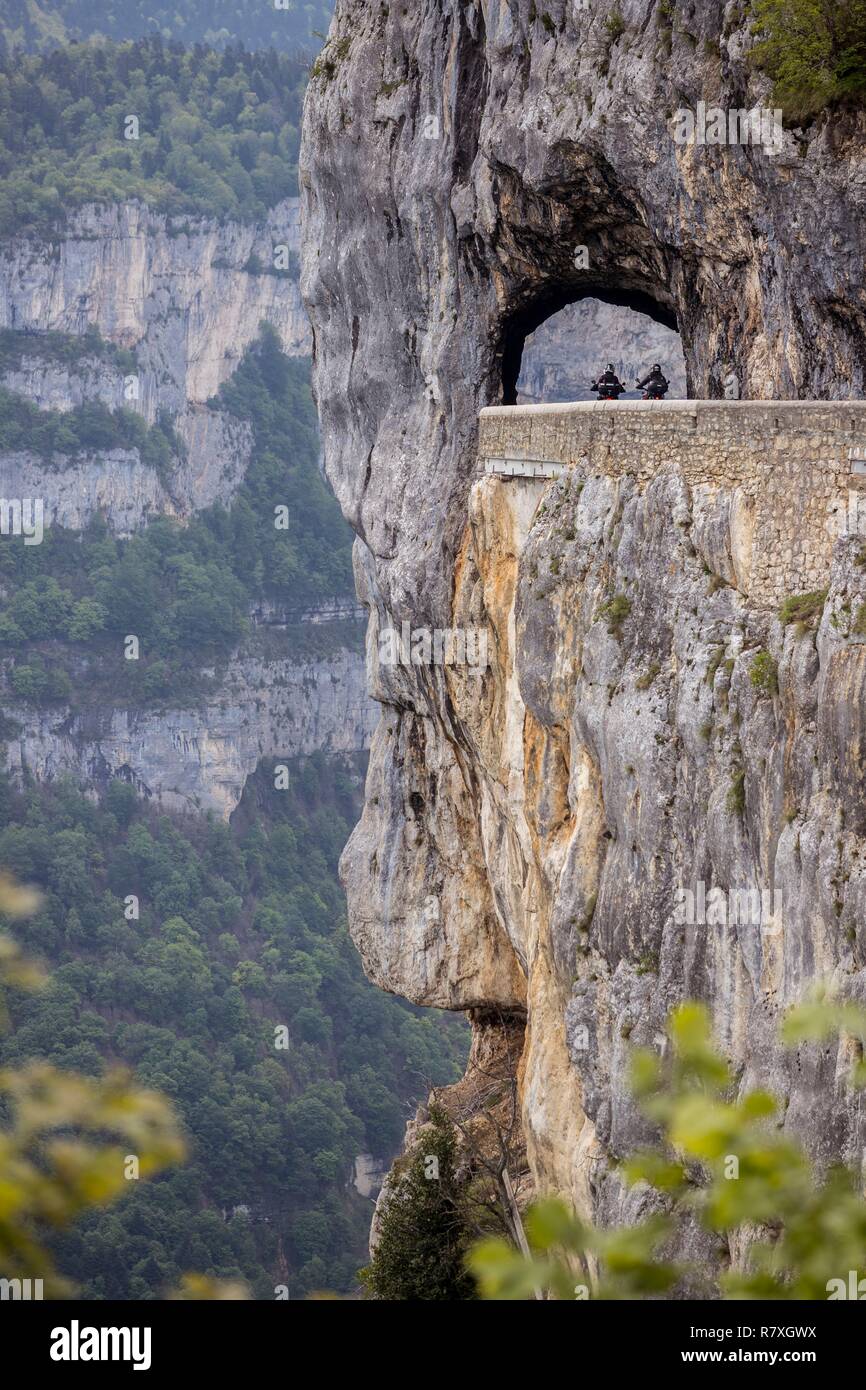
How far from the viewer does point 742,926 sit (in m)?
14.6

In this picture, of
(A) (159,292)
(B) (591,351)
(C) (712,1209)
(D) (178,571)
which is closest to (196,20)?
(A) (159,292)

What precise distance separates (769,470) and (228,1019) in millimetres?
70949

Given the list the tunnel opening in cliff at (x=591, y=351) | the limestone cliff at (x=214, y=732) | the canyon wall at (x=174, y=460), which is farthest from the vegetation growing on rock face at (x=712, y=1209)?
the canyon wall at (x=174, y=460)

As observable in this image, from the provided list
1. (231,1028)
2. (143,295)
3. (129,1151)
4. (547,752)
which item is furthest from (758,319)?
(143,295)

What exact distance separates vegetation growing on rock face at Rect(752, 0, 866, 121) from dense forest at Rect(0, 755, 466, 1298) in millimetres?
39703

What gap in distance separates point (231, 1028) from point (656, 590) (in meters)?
68.9

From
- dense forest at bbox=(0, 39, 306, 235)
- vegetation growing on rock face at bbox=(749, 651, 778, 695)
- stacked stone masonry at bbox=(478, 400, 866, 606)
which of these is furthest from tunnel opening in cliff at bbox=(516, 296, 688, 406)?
vegetation growing on rock face at bbox=(749, 651, 778, 695)

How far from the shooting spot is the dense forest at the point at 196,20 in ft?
593

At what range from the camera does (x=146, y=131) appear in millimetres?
126688

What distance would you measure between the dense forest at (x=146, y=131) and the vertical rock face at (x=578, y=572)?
9875 centimetres

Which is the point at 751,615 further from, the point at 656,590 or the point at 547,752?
the point at 547,752

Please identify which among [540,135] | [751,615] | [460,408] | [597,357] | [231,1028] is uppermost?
[597,357]

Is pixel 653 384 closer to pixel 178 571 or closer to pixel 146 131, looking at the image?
pixel 178 571

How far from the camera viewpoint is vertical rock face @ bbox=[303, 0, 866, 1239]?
1445cm
